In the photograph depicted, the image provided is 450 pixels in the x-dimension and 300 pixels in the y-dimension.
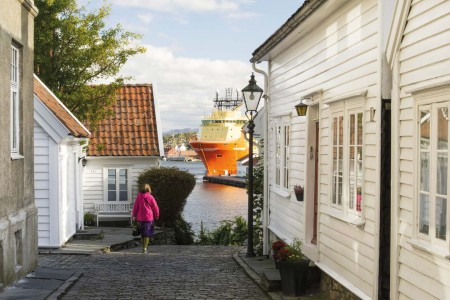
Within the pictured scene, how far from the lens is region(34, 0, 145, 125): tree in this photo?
2208 cm

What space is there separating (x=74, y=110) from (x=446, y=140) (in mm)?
19228

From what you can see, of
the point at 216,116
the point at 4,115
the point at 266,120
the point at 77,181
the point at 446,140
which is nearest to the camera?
the point at 446,140

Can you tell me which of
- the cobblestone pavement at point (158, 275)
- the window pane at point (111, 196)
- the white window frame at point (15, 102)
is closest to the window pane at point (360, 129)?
the cobblestone pavement at point (158, 275)

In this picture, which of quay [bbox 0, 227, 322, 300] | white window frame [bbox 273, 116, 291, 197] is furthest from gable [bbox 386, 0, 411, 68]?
white window frame [bbox 273, 116, 291, 197]

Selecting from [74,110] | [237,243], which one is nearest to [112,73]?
[74,110]

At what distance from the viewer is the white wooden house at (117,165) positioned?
25.0 metres

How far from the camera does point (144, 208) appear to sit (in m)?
16.7

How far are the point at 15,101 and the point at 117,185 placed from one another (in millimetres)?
14162

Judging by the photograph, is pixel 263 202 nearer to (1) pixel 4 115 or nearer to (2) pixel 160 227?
(1) pixel 4 115

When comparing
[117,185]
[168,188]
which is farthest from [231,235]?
[117,185]

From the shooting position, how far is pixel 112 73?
2327cm

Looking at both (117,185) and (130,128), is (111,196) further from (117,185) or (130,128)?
(130,128)

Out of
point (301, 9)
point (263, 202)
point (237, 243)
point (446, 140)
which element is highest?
point (301, 9)

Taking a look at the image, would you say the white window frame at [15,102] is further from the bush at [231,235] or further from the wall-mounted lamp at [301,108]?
the bush at [231,235]
